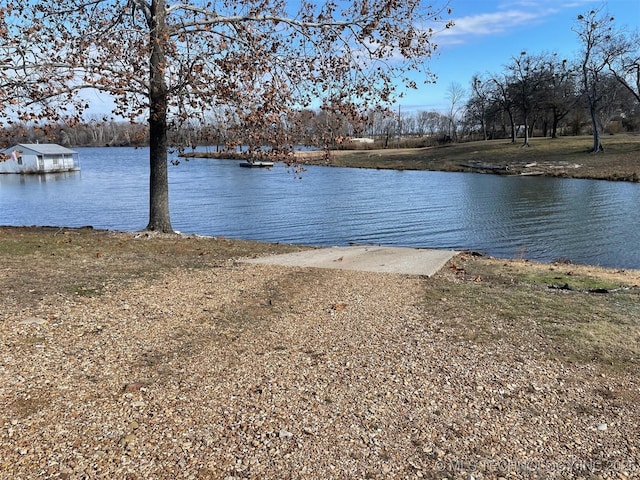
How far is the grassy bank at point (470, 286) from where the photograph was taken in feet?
17.1

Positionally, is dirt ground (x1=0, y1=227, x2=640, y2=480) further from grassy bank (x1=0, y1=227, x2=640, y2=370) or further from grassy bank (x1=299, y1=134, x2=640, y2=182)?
grassy bank (x1=299, y1=134, x2=640, y2=182)

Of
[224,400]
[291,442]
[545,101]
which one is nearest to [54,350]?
[224,400]

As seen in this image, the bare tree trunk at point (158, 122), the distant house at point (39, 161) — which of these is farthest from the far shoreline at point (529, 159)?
the distant house at point (39, 161)

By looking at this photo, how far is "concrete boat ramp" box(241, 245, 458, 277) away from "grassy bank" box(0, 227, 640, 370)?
371 millimetres

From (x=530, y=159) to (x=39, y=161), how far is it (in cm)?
5298

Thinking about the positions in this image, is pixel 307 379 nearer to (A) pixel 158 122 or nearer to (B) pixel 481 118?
(A) pixel 158 122

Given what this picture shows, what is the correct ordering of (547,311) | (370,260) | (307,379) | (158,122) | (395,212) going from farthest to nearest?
(395,212) → (158,122) → (370,260) → (547,311) → (307,379)

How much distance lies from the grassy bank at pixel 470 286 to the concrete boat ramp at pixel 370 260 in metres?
0.37

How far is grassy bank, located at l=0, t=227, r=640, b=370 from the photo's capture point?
521cm

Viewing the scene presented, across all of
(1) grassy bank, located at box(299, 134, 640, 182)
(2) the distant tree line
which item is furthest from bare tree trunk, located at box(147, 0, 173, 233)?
(1) grassy bank, located at box(299, 134, 640, 182)

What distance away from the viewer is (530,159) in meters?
47.4

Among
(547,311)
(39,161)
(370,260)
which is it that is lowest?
(547,311)

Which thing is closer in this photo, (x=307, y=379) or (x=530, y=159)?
(x=307, y=379)

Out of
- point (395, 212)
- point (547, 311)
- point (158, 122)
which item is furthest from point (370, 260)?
point (395, 212)
